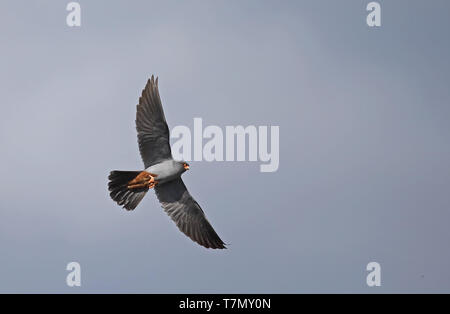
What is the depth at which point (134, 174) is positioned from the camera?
62.7 feet

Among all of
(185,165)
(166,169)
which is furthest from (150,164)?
(185,165)

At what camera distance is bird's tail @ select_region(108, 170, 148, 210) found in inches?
747

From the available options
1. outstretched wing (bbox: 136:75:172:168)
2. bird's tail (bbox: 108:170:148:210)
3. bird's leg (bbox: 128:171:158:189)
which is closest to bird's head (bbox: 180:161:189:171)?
outstretched wing (bbox: 136:75:172:168)

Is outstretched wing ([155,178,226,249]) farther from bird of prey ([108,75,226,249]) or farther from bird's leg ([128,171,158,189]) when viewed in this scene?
bird's leg ([128,171,158,189])

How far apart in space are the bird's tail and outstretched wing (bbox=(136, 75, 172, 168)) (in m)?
0.77

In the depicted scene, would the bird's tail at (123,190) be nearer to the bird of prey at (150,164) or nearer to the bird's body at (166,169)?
the bird of prey at (150,164)

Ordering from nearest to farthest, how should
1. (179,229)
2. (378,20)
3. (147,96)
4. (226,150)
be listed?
(147,96) → (179,229) → (226,150) → (378,20)

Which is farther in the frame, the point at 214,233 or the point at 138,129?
the point at 214,233

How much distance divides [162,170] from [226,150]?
364 centimetres

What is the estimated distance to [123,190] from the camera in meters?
19.1

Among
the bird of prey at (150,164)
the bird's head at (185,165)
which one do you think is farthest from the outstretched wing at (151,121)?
the bird's head at (185,165)

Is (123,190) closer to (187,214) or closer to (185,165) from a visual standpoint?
(185,165)
